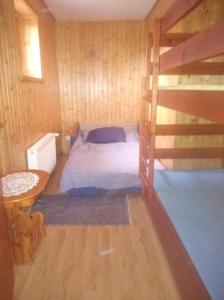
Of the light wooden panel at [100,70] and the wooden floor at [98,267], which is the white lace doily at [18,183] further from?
the light wooden panel at [100,70]

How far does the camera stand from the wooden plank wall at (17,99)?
216 centimetres

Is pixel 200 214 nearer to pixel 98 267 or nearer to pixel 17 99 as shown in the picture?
pixel 98 267

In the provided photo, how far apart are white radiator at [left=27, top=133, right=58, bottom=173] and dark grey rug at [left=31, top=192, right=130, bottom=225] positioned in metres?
0.43

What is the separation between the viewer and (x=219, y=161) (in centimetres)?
304

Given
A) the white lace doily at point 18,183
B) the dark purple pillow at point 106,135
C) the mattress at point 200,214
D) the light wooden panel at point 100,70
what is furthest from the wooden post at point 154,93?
the light wooden panel at point 100,70

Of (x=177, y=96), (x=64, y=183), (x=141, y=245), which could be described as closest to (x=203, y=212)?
(x=141, y=245)

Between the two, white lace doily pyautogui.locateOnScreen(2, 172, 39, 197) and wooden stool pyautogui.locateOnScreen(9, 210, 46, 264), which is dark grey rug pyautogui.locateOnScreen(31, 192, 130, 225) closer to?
wooden stool pyautogui.locateOnScreen(9, 210, 46, 264)

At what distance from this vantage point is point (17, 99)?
2.48m

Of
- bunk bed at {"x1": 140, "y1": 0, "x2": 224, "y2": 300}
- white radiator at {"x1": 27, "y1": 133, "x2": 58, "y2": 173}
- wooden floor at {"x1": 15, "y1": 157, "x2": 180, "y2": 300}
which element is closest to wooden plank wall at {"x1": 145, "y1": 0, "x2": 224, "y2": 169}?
bunk bed at {"x1": 140, "y1": 0, "x2": 224, "y2": 300}

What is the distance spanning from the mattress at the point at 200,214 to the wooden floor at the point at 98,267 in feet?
1.29

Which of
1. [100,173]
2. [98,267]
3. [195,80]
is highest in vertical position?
[195,80]

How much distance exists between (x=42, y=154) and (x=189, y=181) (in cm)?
181

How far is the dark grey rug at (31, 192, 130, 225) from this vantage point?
2381 mm

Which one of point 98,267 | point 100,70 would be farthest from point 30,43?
point 98,267
